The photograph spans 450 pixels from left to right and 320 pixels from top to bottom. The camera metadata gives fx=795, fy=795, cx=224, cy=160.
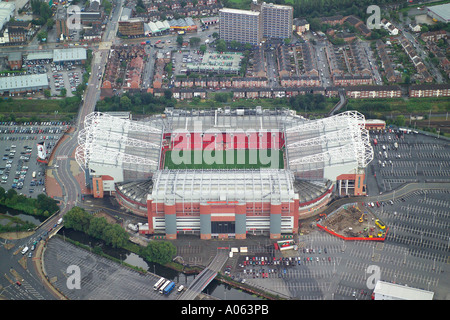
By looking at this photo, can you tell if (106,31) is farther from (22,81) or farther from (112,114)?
(112,114)

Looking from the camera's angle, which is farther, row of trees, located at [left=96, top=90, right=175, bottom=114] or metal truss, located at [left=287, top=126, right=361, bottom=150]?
row of trees, located at [left=96, top=90, right=175, bottom=114]

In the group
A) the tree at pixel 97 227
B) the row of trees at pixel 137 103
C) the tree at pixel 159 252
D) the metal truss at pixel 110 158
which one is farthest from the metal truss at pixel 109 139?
the tree at pixel 159 252

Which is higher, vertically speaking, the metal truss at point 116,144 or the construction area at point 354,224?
the metal truss at point 116,144

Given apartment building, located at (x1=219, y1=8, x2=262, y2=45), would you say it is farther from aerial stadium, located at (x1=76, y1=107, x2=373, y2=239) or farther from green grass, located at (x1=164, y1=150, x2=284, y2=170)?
green grass, located at (x1=164, y1=150, x2=284, y2=170)

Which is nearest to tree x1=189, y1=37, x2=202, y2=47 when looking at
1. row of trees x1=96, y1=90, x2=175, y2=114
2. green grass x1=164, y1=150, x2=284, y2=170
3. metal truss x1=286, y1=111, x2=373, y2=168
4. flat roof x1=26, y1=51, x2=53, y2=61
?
row of trees x1=96, y1=90, x2=175, y2=114

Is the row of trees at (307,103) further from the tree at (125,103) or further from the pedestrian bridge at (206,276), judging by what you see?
the pedestrian bridge at (206,276)
